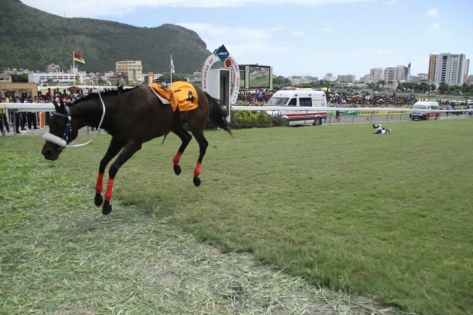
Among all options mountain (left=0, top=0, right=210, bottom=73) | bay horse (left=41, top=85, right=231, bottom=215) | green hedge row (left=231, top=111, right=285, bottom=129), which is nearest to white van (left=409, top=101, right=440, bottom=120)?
green hedge row (left=231, top=111, right=285, bottom=129)

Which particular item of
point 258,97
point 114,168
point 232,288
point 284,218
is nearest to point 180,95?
point 114,168

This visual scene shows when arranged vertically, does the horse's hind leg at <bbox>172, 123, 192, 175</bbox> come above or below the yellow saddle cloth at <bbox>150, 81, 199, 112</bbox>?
below

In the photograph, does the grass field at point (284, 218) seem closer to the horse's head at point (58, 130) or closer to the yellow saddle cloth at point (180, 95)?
the horse's head at point (58, 130)

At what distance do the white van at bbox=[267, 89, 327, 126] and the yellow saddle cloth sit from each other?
14.3 metres

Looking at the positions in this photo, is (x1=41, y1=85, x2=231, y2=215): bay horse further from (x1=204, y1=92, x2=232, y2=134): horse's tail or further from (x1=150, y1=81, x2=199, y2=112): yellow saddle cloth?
(x1=204, y1=92, x2=232, y2=134): horse's tail

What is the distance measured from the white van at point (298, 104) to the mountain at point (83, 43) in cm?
8823

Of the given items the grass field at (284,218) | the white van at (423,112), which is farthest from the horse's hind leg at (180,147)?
the white van at (423,112)

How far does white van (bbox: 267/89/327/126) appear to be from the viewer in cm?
2098

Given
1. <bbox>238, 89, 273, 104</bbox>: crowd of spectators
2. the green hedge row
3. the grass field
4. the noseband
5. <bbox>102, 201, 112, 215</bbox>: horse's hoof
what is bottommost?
the grass field

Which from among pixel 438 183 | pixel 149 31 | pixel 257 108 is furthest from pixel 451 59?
pixel 438 183

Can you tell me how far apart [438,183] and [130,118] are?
527 centimetres

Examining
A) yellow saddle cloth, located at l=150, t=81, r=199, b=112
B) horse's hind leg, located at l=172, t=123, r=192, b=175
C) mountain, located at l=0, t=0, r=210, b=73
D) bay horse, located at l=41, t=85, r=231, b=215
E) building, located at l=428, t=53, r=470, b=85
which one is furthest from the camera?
building, located at l=428, t=53, r=470, b=85

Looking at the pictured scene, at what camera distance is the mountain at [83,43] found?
9531 cm

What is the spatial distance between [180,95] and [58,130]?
1923mm
